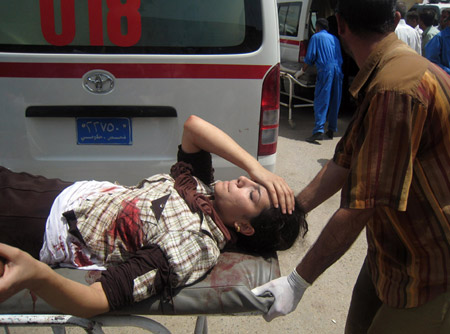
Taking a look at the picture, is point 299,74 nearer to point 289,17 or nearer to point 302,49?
point 302,49

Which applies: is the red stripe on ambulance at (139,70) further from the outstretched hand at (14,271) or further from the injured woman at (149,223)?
the outstretched hand at (14,271)

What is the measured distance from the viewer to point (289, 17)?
8.09 meters

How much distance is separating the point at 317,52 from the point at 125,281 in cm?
563

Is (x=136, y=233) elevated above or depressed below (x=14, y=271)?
below

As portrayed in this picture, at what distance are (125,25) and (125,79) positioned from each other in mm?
309

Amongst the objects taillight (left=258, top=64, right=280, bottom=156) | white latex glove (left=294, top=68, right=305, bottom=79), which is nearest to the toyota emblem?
taillight (left=258, top=64, right=280, bottom=156)

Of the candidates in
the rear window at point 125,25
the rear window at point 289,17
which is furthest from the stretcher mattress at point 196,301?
the rear window at point 289,17

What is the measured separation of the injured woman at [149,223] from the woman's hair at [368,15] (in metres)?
0.81

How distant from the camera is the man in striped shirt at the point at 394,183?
1173 mm

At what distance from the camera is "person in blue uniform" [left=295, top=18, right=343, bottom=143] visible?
20.9 feet

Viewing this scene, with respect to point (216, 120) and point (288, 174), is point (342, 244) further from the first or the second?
point (288, 174)

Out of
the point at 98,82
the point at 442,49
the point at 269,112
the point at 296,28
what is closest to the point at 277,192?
the point at 269,112

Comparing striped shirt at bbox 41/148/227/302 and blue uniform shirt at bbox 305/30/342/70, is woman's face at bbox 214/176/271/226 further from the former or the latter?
blue uniform shirt at bbox 305/30/342/70

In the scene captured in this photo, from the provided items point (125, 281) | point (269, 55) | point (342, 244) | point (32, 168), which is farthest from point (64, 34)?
point (342, 244)
